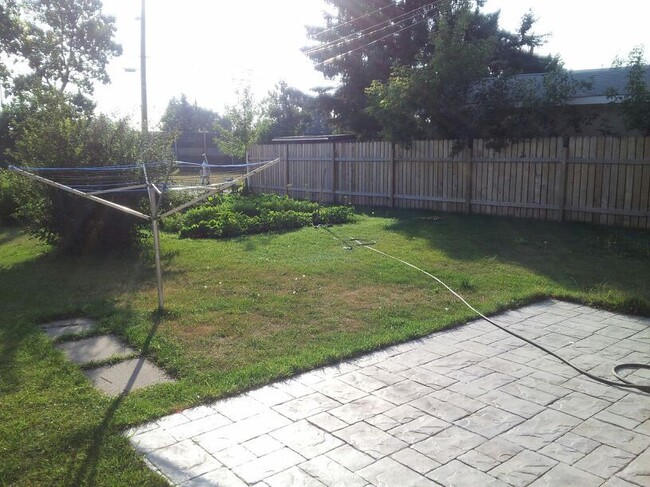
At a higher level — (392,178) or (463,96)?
(463,96)

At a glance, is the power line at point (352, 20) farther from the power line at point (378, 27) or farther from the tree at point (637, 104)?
the tree at point (637, 104)

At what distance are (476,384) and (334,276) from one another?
12.1 feet

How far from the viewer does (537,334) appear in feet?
18.4

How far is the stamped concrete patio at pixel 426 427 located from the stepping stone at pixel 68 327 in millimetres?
2374

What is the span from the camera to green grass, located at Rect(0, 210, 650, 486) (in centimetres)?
373

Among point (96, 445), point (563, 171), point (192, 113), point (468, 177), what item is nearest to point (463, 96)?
point (468, 177)

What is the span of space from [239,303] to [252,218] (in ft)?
20.4

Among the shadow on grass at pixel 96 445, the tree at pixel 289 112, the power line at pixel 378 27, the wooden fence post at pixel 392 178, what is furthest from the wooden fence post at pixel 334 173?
the tree at pixel 289 112

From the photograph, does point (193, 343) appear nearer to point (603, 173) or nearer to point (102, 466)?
point (102, 466)

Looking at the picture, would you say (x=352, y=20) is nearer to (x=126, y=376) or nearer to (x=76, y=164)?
(x=76, y=164)

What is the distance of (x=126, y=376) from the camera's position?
462 cm

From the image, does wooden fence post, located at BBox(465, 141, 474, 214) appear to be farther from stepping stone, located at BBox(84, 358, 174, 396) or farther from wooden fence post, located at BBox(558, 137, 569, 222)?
stepping stone, located at BBox(84, 358, 174, 396)

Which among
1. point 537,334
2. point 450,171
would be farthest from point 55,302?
point 450,171

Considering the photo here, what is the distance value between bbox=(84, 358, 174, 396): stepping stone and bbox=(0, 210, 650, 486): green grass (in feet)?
0.37
